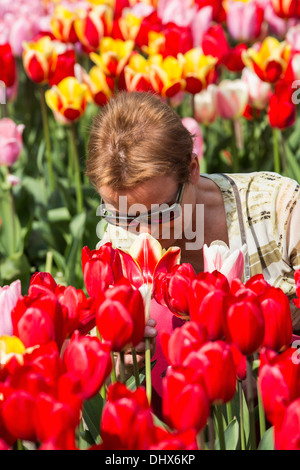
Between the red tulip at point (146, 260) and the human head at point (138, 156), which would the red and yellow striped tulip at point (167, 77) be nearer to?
the human head at point (138, 156)

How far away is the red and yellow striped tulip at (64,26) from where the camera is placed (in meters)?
3.97

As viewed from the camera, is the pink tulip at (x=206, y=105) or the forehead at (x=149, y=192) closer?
the forehead at (x=149, y=192)

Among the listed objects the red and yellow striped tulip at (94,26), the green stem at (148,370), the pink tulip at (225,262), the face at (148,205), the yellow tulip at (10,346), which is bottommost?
the green stem at (148,370)

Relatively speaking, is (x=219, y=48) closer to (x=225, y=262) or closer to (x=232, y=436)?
(x=225, y=262)

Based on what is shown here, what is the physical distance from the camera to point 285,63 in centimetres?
334

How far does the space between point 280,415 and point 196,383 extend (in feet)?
0.39

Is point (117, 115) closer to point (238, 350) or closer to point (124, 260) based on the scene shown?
point (124, 260)

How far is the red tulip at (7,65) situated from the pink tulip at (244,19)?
4.22 feet

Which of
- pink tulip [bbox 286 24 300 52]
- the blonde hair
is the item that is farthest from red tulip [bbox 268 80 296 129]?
the blonde hair

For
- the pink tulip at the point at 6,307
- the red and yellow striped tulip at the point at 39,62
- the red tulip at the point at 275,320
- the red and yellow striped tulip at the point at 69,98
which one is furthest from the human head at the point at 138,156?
the red and yellow striped tulip at the point at 39,62

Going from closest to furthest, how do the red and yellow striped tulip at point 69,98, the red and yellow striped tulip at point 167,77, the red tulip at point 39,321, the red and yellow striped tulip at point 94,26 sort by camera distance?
the red tulip at point 39,321, the red and yellow striped tulip at point 167,77, the red and yellow striped tulip at point 69,98, the red and yellow striped tulip at point 94,26

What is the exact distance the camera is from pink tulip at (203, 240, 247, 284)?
1360mm

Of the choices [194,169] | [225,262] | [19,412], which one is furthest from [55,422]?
[194,169]

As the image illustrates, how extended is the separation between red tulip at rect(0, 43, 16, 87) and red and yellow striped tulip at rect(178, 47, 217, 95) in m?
0.81
